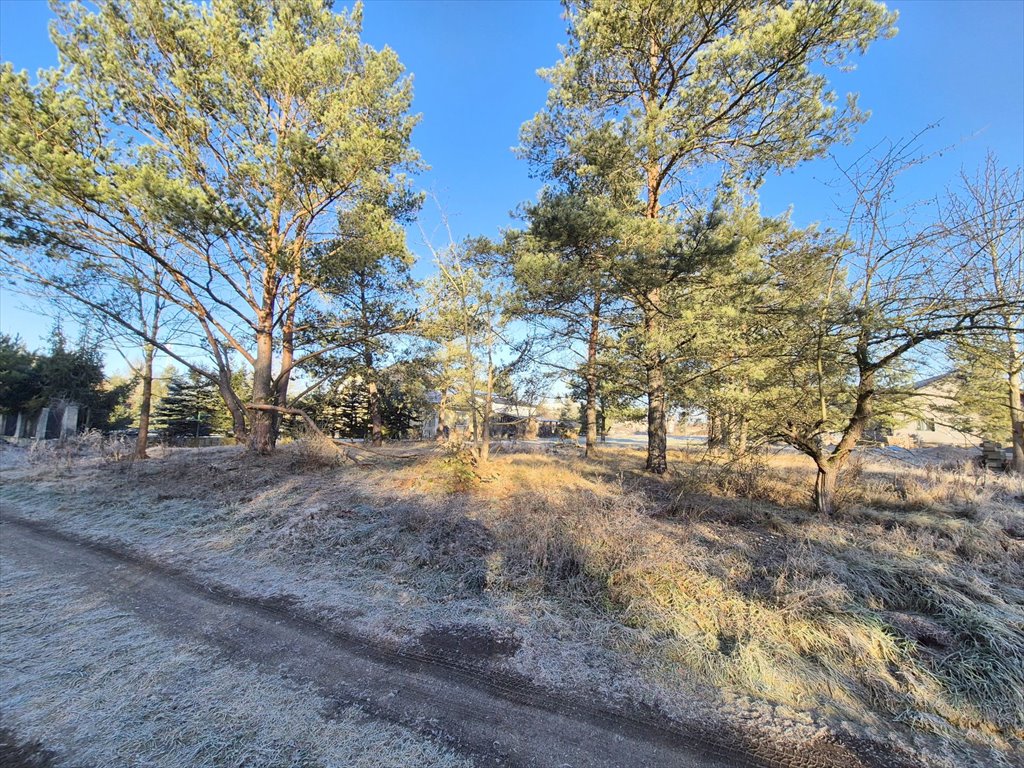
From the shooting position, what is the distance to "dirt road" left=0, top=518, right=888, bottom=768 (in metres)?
2.16

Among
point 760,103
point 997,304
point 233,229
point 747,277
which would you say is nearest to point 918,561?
point 997,304

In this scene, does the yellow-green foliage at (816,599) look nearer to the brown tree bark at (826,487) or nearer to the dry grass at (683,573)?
the dry grass at (683,573)

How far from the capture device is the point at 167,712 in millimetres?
2314

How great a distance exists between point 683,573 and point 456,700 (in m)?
2.44

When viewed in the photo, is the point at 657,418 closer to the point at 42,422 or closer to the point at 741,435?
the point at 741,435

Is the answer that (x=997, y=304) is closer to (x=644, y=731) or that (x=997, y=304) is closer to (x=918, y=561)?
(x=918, y=561)

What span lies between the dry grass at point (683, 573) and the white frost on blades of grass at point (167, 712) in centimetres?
96

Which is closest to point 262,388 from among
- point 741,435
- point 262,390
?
point 262,390

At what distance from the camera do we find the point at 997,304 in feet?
14.9

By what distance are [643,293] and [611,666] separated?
7163mm

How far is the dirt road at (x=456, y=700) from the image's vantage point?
216cm

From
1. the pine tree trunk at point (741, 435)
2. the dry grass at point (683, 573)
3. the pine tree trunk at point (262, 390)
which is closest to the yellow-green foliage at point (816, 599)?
the dry grass at point (683, 573)

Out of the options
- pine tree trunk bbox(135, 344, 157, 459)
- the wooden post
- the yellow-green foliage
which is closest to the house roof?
the yellow-green foliage

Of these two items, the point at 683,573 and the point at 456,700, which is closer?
the point at 456,700
